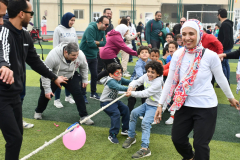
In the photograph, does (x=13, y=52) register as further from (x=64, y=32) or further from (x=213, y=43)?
(x=213, y=43)

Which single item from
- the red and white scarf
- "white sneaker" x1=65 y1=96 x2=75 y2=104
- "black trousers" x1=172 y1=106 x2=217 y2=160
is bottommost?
"white sneaker" x1=65 y1=96 x2=75 y2=104

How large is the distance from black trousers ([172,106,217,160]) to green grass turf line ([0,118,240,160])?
0.87 m

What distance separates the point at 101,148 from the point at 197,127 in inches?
66.7

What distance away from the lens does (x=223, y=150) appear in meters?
3.88

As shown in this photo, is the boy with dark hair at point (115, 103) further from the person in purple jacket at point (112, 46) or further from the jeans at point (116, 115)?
the person in purple jacket at point (112, 46)

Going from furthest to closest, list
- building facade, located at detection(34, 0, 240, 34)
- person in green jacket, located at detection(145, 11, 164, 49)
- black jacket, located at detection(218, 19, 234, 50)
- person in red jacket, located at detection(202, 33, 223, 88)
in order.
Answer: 1. building facade, located at detection(34, 0, 240, 34)
2. person in green jacket, located at detection(145, 11, 164, 49)
3. black jacket, located at detection(218, 19, 234, 50)
4. person in red jacket, located at detection(202, 33, 223, 88)

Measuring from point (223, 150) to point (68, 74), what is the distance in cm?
289

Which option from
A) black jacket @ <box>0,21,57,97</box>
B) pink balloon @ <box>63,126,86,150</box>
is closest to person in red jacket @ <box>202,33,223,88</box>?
pink balloon @ <box>63,126,86,150</box>

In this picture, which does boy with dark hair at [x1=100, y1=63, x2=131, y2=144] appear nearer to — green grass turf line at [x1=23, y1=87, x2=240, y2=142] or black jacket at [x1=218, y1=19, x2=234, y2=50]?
green grass turf line at [x1=23, y1=87, x2=240, y2=142]

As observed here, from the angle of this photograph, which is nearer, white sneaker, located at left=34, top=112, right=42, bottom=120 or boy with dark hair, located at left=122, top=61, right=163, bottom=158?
boy with dark hair, located at left=122, top=61, right=163, bottom=158

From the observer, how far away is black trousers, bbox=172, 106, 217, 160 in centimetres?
273

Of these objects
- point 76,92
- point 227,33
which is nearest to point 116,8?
point 227,33

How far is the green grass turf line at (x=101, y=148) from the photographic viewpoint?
3.68m

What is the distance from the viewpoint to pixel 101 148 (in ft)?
13.0
